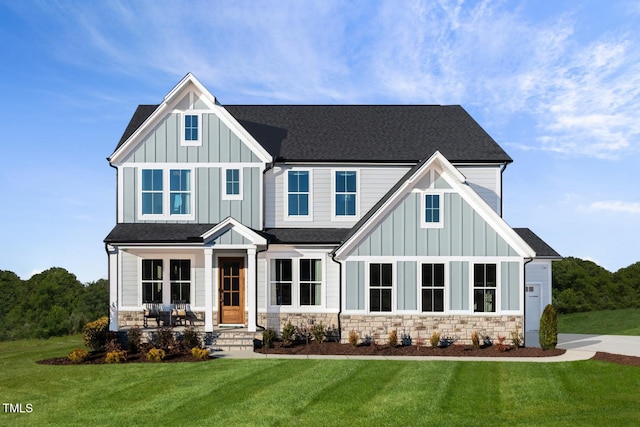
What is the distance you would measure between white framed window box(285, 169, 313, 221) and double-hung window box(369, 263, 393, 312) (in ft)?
12.7

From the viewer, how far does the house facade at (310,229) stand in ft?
72.2

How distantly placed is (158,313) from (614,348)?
16431 mm

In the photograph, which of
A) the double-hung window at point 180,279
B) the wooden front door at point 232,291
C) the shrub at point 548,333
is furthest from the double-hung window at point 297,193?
the shrub at point 548,333

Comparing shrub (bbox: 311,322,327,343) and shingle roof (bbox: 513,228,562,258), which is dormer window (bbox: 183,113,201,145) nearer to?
shrub (bbox: 311,322,327,343)

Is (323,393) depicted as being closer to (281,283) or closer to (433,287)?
(433,287)

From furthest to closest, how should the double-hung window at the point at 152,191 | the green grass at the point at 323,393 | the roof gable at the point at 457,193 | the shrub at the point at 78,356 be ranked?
the double-hung window at the point at 152,191 < the roof gable at the point at 457,193 < the shrub at the point at 78,356 < the green grass at the point at 323,393

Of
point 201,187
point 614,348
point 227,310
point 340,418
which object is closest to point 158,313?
point 227,310

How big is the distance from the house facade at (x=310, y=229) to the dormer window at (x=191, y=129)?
54mm

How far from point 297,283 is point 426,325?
196 inches

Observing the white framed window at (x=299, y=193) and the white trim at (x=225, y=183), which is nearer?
the white trim at (x=225, y=183)

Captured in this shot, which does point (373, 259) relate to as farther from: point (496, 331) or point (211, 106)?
point (211, 106)

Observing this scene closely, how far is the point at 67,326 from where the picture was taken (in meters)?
33.8

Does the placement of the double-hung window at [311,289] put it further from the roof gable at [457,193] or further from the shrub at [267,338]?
the shrub at [267,338]

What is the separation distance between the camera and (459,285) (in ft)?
72.6
